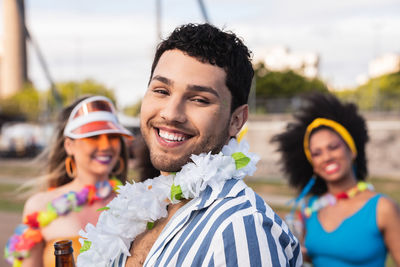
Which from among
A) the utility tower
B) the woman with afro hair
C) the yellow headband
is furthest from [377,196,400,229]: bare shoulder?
the utility tower

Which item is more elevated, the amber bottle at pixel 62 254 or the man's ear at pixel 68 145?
the man's ear at pixel 68 145

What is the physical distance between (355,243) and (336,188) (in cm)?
51

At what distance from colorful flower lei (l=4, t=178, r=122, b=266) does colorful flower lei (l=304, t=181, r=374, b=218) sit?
A: 4.79 feet

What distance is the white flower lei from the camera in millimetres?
1586

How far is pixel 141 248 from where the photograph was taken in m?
1.75

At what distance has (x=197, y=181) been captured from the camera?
5.17 feet

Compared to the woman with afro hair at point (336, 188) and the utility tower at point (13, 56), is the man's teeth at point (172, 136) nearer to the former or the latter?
the woman with afro hair at point (336, 188)

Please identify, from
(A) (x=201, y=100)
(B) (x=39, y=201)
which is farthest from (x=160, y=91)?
(B) (x=39, y=201)

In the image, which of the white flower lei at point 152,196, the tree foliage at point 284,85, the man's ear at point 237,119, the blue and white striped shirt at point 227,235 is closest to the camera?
the blue and white striped shirt at point 227,235

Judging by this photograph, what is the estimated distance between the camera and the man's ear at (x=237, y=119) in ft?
5.75

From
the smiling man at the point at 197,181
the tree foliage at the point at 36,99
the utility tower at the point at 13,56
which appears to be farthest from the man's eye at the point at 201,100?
the utility tower at the point at 13,56

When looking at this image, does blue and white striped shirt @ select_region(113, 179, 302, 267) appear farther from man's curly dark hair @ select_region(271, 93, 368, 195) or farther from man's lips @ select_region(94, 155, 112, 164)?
man's curly dark hair @ select_region(271, 93, 368, 195)

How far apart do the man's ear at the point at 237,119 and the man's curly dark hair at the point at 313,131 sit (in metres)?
1.85

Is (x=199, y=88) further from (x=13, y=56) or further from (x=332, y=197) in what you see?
(x=13, y=56)
